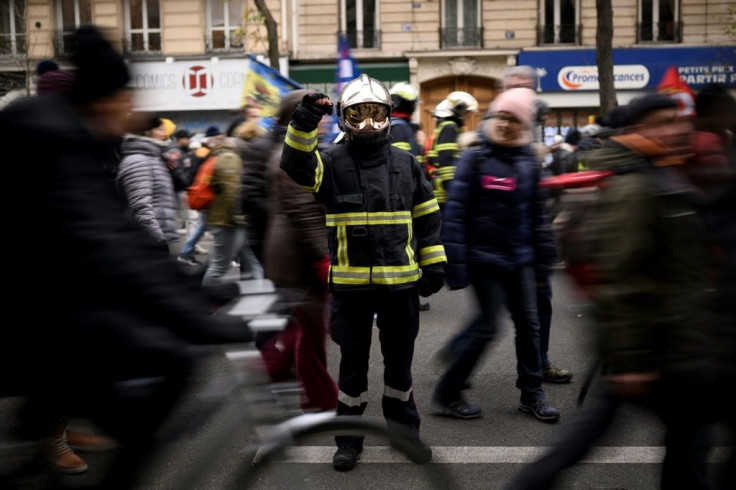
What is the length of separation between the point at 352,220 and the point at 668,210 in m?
1.80

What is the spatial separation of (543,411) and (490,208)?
1.25 metres

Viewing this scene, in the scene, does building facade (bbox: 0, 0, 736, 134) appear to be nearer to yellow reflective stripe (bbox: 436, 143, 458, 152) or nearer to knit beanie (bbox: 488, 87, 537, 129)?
yellow reflective stripe (bbox: 436, 143, 458, 152)

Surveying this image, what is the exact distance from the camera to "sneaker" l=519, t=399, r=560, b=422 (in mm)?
5219

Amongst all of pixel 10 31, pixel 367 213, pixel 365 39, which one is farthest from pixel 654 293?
pixel 10 31

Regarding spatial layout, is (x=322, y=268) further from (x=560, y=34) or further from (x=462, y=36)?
(x=560, y=34)

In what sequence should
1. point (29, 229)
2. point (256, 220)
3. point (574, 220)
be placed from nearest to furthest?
point (29, 229) → point (574, 220) → point (256, 220)

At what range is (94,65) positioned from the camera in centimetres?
267

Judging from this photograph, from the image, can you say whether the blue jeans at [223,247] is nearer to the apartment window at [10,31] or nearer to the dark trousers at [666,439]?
the dark trousers at [666,439]

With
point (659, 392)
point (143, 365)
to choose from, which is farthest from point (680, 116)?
point (143, 365)

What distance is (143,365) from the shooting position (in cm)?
259

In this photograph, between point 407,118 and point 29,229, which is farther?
point 407,118

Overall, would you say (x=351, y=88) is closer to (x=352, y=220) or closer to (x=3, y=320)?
(x=352, y=220)

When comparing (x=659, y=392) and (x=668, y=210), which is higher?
(x=668, y=210)

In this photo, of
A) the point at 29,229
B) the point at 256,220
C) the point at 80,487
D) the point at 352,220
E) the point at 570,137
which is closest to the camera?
the point at 29,229
